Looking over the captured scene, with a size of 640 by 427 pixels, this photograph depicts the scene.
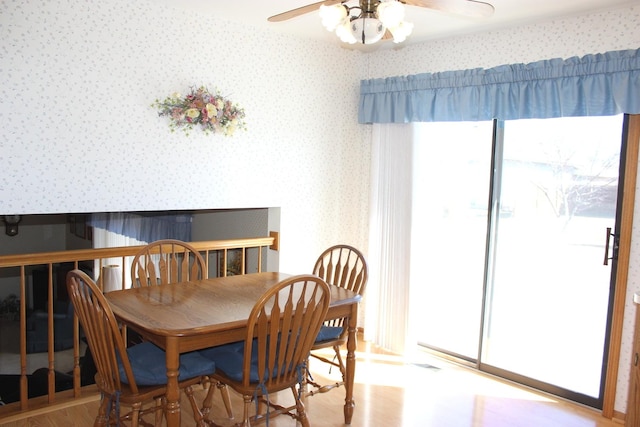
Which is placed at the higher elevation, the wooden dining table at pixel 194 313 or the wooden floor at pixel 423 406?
the wooden dining table at pixel 194 313

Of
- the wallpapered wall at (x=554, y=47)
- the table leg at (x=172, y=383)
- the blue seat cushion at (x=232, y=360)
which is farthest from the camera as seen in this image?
the wallpapered wall at (x=554, y=47)

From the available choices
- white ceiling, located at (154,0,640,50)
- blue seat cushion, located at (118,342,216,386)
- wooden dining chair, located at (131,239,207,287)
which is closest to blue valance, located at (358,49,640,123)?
white ceiling, located at (154,0,640,50)

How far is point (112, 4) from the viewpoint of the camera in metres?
3.04

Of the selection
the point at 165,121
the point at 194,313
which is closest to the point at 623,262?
the point at 194,313

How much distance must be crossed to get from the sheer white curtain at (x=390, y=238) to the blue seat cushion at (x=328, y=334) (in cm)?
119

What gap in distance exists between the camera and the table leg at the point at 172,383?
2.08 metres

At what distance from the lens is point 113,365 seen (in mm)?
2092

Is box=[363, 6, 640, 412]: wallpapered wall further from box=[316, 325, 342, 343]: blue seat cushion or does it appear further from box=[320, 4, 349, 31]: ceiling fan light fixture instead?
box=[320, 4, 349, 31]: ceiling fan light fixture

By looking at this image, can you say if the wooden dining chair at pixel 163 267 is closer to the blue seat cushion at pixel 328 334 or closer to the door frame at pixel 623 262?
the blue seat cushion at pixel 328 334

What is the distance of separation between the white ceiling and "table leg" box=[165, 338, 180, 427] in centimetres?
211

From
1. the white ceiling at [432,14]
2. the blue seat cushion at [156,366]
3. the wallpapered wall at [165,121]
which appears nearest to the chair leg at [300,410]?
the blue seat cushion at [156,366]

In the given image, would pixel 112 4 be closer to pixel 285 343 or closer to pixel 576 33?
pixel 285 343

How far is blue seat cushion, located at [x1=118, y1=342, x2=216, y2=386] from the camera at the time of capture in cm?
219

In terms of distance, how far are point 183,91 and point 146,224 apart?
1070 mm
